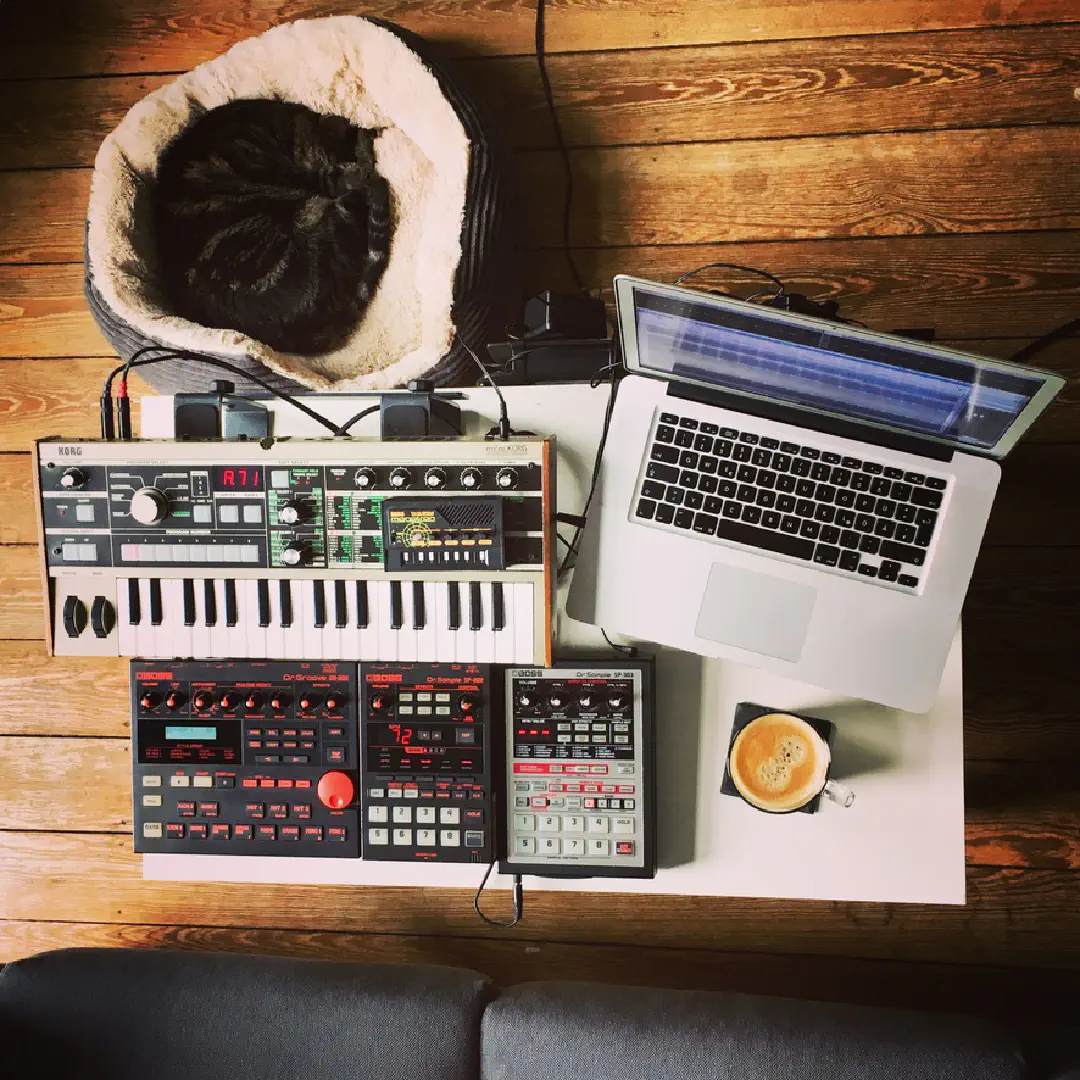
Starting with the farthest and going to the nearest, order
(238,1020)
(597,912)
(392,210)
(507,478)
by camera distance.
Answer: (597,912)
(392,210)
(238,1020)
(507,478)

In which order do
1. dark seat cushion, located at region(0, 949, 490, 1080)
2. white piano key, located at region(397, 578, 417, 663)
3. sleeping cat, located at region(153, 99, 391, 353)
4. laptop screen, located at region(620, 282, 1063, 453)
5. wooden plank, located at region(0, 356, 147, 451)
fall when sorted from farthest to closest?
wooden plank, located at region(0, 356, 147, 451)
sleeping cat, located at region(153, 99, 391, 353)
dark seat cushion, located at region(0, 949, 490, 1080)
white piano key, located at region(397, 578, 417, 663)
laptop screen, located at region(620, 282, 1063, 453)

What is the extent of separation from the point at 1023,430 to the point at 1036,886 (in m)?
0.96

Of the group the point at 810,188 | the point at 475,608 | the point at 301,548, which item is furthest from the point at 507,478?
the point at 810,188

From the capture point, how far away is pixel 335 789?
111cm

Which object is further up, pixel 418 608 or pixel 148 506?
pixel 148 506

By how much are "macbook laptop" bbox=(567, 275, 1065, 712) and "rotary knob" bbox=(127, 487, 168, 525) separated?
0.51 meters

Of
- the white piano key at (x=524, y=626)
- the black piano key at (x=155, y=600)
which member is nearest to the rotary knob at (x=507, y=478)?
the white piano key at (x=524, y=626)

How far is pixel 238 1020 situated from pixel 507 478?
0.86 metres

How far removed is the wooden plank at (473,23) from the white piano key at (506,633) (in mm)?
1152

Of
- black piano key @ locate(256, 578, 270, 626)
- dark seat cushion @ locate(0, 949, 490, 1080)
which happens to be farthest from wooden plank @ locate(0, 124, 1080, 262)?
dark seat cushion @ locate(0, 949, 490, 1080)

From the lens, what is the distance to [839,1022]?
3.80 ft

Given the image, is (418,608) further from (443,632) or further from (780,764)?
(780,764)

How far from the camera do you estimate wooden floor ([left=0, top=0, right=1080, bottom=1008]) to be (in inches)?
61.4

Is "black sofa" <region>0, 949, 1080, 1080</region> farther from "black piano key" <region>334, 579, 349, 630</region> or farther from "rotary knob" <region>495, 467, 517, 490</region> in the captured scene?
"rotary knob" <region>495, 467, 517, 490</region>
